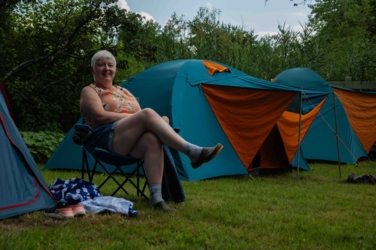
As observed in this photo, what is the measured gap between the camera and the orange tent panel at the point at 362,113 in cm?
796

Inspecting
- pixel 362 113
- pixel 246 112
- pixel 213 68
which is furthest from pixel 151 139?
pixel 362 113

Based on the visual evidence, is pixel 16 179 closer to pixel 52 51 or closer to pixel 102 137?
pixel 102 137

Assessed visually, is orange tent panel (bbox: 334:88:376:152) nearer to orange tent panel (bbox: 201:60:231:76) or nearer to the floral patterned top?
orange tent panel (bbox: 201:60:231:76)

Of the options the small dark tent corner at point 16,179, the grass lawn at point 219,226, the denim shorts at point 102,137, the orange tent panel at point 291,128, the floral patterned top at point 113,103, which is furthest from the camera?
the orange tent panel at point 291,128

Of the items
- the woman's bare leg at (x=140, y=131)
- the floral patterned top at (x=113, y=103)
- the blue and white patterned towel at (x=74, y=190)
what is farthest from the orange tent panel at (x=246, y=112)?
the blue and white patterned towel at (x=74, y=190)

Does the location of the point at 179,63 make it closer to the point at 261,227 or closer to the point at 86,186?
the point at 86,186

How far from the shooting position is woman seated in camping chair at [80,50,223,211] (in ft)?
10.4

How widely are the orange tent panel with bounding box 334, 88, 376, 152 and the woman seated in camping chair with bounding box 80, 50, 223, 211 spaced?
510cm

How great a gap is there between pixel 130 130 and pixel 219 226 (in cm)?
88

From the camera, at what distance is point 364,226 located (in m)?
3.00

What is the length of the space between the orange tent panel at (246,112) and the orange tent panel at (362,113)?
2.57 metres

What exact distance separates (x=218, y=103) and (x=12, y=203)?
3145 mm

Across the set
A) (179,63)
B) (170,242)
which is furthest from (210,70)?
(170,242)

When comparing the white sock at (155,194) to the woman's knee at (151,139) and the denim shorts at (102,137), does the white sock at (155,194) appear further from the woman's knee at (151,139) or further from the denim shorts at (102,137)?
the denim shorts at (102,137)
